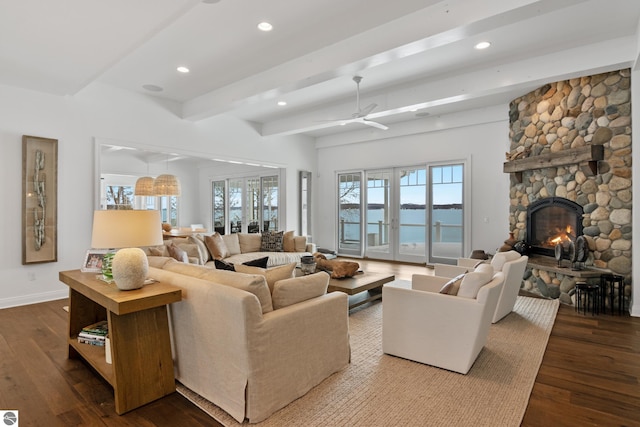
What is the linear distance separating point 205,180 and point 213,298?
32.5ft

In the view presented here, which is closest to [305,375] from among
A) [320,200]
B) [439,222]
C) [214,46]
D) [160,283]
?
[160,283]

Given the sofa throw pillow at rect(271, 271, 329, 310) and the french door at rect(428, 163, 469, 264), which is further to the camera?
the french door at rect(428, 163, 469, 264)

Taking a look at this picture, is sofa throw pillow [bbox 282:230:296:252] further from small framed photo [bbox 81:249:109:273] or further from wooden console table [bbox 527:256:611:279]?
small framed photo [bbox 81:249:109:273]

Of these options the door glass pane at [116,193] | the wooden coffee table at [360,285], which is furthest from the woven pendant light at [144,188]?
the wooden coffee table at [360,285]

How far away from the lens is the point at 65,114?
16.2ft

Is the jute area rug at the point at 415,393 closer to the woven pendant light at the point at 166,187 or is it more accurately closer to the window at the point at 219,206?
the woven pendant light at the point at 166,187

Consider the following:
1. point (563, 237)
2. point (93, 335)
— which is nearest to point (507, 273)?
point (563, 237)

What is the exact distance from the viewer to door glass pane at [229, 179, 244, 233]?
34.5ft

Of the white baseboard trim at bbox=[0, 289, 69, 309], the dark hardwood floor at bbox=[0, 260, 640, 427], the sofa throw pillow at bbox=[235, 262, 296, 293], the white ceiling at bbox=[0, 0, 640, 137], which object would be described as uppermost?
the white ceiling at bbox=[0, 0, 640, 137]

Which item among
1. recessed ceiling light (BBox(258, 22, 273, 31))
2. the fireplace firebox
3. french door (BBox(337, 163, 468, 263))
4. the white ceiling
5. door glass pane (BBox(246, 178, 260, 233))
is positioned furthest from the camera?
door glass pane (BBox(246, 178, 260, 233))

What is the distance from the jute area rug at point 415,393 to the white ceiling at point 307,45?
281cm

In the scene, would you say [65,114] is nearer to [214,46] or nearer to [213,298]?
[214,46]

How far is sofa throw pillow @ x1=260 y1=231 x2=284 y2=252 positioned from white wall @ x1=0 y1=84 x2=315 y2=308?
2013mm

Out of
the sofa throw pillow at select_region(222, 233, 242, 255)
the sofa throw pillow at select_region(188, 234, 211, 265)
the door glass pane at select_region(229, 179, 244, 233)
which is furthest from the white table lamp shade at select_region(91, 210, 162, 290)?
the door glass pane at select_region(229, 179, 244, 233)
